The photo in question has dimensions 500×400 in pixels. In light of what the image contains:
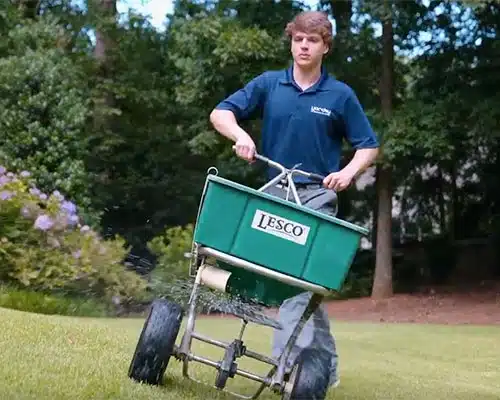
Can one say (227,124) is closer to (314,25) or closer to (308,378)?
(314,25)

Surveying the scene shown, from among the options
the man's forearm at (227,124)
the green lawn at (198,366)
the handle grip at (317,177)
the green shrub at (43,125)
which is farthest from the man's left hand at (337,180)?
the green shrub at (43,125)

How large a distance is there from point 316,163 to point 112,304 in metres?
6.03

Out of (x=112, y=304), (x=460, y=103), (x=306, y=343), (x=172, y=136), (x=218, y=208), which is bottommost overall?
(x=112, y=304)

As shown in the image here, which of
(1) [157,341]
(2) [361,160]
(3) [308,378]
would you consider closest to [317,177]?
(2) [361,160]

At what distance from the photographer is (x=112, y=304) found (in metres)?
9.55

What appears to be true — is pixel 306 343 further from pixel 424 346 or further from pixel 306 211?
pixel 424 346

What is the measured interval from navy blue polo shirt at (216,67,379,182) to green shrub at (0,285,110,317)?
468cm

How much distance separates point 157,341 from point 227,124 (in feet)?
3.07

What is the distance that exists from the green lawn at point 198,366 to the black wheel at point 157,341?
64mm

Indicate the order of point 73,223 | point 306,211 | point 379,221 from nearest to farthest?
point 306,211
point 73,223
point 379,221

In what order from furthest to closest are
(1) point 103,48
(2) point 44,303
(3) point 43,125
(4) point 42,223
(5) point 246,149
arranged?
(1) point 103,48 → (3) point 43,125 → (4) point 42,223 → (2) point 44,303 → (5) point 246,149

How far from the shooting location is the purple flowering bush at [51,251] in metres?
8.57

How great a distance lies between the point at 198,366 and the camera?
4891 mm

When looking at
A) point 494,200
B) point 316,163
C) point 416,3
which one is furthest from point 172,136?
point 316,163
